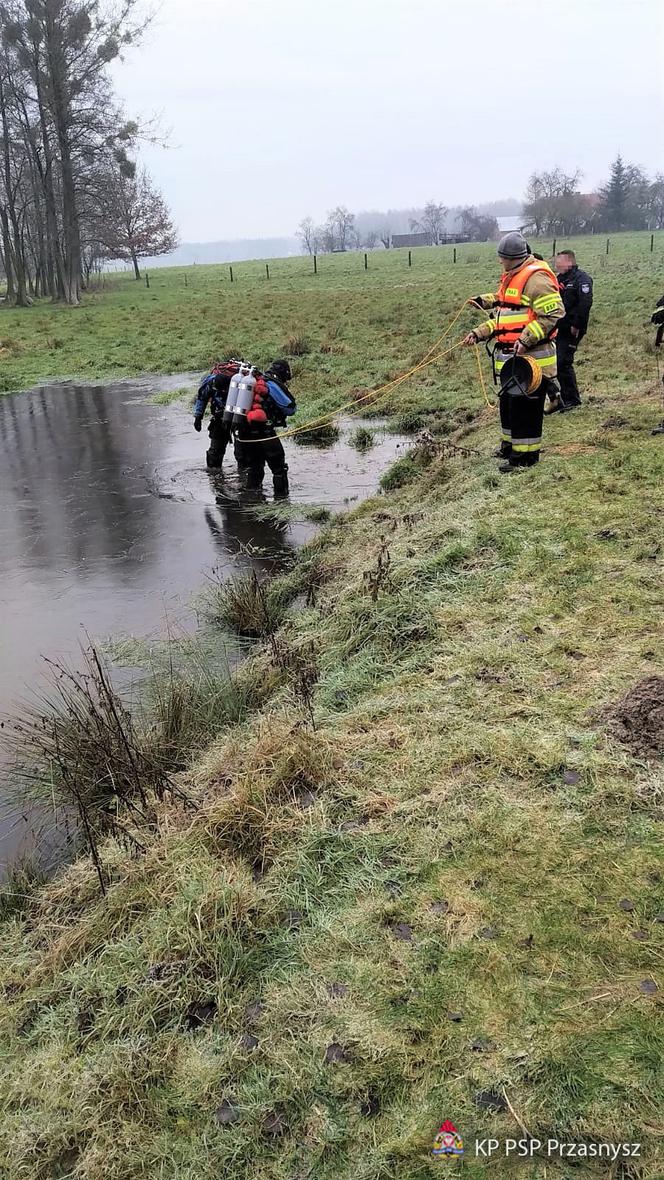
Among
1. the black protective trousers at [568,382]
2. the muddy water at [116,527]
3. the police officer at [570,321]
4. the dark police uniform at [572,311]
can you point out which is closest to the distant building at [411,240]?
the muddy water at [116,527]

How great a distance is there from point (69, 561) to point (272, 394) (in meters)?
3.01

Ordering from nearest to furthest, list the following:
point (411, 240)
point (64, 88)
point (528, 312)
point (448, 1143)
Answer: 1. point (448, 1143)
2. point (528, 312)
3. point (64, 88)
4. point (411, 240)

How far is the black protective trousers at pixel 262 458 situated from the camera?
9.02 m

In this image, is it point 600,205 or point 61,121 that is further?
point 600,205

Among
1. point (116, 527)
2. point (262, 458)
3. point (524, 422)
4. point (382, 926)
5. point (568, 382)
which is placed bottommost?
point (382, 926)

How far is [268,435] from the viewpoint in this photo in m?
9.05

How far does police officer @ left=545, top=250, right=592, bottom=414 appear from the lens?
927 centimetres

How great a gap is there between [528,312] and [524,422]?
3.18 ft

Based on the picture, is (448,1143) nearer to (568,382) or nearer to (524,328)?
(524,328)

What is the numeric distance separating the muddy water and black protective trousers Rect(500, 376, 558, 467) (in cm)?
192

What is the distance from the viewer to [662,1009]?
2.25 metres

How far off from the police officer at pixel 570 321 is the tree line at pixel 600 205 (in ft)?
247

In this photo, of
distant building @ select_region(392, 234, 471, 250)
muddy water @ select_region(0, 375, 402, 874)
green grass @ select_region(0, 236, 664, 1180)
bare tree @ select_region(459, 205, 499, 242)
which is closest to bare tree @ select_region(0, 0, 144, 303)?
muddy water @ select_region(0, 375, 402, 874)

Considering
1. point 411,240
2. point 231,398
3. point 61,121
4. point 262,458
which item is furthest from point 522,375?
point 411,240
